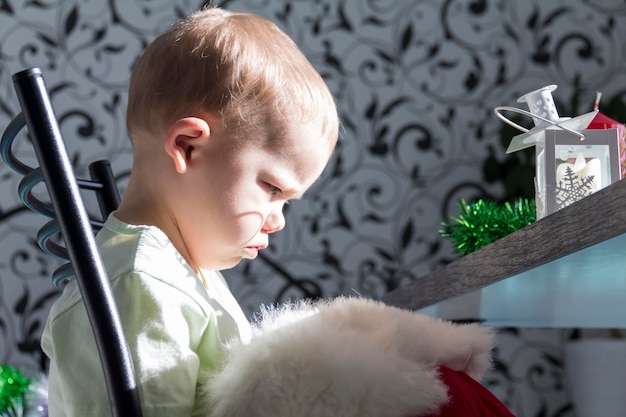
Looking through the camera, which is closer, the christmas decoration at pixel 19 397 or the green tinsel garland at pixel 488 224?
the green tinsel garland at pixel 488 224

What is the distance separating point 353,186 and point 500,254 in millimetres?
1544

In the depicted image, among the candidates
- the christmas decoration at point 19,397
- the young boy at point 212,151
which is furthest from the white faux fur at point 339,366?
the christmas decoration at point 19,397

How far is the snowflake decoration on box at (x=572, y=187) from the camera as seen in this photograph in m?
1.07

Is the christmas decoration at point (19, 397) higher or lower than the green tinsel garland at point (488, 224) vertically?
lower

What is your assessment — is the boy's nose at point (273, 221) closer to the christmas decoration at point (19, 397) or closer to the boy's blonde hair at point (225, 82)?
the boy's blonde hair at point (225, 82)

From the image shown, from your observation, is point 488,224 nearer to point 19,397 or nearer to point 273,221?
point 273,221

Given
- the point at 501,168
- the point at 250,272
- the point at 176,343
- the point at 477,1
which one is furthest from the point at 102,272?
the point at 477,1

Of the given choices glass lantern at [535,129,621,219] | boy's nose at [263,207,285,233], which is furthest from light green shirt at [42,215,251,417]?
glass lantern at [535,129,621,219]

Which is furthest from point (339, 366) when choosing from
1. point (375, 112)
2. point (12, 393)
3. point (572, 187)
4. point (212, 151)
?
point (375, 112)

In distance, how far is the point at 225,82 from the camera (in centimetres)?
86

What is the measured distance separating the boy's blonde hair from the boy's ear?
0.02 metres

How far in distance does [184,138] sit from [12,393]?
47.6 inches

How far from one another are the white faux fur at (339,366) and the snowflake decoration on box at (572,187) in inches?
19.0

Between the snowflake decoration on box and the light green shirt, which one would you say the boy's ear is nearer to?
the light green shirt
